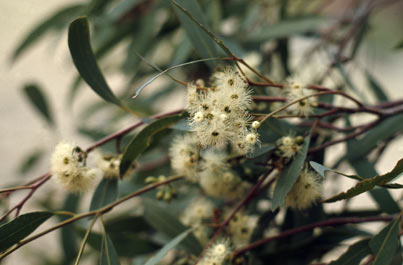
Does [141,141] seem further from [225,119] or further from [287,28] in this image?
[287,28]

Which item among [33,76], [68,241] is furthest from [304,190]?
[33,76]

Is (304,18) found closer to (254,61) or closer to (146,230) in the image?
(254,61)

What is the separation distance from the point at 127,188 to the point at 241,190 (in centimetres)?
39

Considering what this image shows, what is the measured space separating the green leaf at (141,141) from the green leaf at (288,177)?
18 centimetres

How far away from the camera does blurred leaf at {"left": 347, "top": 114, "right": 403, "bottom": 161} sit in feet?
2.42

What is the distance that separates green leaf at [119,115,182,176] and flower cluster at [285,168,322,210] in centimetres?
21

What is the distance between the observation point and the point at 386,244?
578 mm

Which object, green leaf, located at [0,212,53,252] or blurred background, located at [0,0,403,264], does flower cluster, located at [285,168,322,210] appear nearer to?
green leaf, located at [0,212,53,252]

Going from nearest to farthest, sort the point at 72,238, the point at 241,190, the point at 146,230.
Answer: the point at 241,190 < the point at 146,230 < the point at 72,238

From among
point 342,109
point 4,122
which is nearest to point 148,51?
point 342,109

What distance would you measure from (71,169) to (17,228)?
0.37 feet

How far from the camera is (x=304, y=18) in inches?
45.5

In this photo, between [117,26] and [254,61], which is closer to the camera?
[254,61]

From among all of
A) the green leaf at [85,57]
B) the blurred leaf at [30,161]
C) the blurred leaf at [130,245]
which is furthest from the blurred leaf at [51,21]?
the blurred leaf at [130,245]
